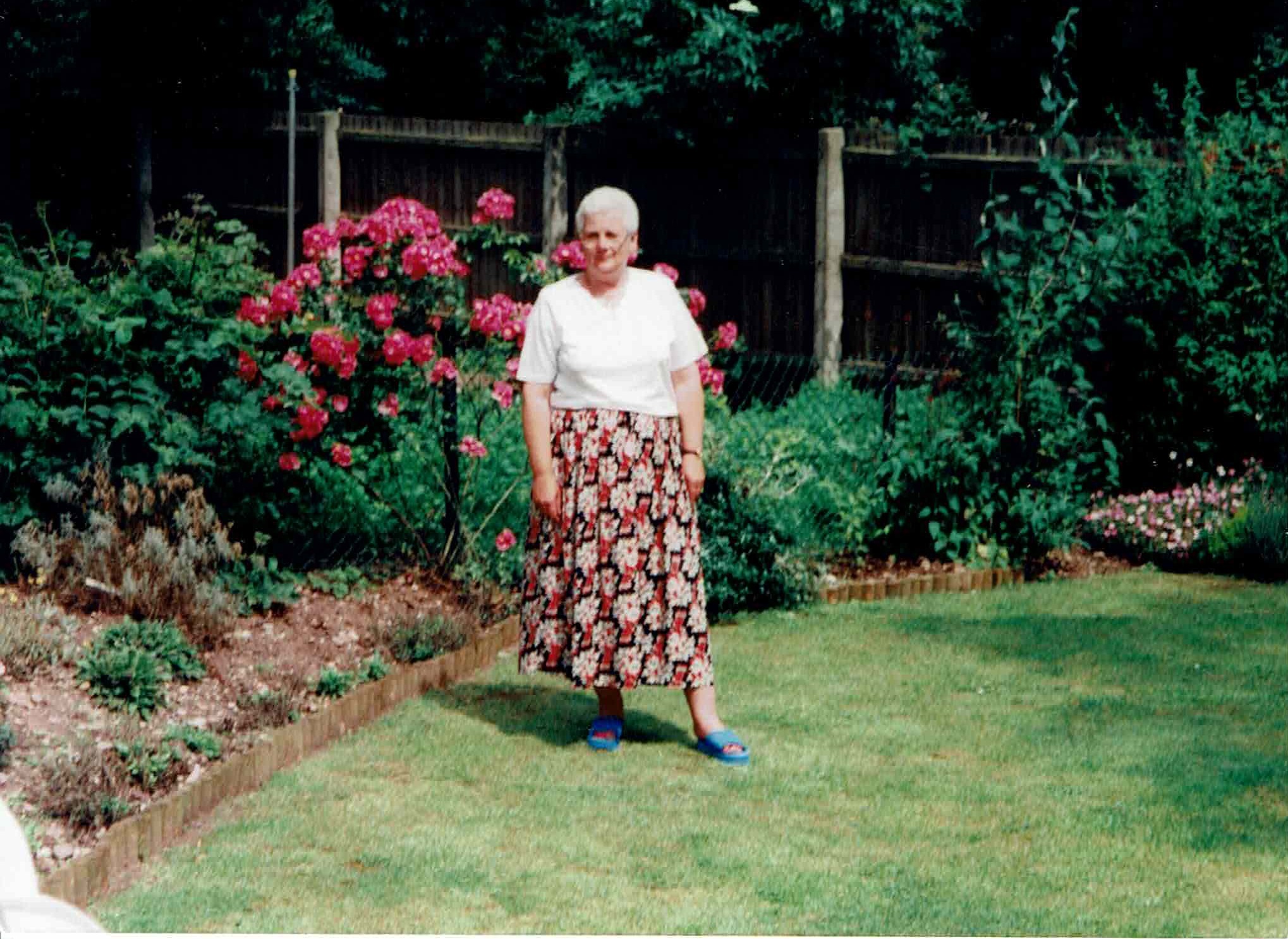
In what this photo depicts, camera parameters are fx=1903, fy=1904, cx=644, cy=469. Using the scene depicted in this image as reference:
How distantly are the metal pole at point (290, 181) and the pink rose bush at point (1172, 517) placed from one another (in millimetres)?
8523

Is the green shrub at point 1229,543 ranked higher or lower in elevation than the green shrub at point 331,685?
higher

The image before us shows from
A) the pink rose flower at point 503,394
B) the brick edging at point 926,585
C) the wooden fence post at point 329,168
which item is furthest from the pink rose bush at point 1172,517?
the wooden fence post at point 329,168

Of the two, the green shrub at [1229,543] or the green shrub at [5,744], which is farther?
the green shrub at [1229,543]

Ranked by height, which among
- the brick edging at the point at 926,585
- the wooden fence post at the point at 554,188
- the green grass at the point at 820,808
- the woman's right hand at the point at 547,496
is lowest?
the green grass at the point at 820,808

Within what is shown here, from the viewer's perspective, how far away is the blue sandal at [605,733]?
587 centimetres

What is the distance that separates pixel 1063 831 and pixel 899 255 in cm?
670

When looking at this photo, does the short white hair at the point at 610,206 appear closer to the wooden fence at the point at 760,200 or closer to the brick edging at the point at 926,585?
the brick edging at the point at 926,585

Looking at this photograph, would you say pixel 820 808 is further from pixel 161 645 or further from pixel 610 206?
pixel 161 645

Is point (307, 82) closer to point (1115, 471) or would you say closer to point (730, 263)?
point (730, 263)

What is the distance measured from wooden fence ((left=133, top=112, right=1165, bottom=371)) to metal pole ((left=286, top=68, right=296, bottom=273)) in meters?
0.12

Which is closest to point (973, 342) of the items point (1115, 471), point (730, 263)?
point (1115, 471)

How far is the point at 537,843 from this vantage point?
496 centimetres

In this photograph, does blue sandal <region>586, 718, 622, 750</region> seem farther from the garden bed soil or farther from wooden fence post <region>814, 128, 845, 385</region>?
wooden fence post <region>814, 128, 845, 385</region>

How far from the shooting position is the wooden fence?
36.3 feet
